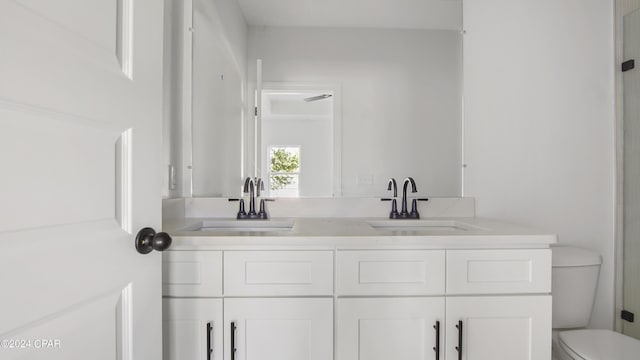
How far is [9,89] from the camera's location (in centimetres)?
48

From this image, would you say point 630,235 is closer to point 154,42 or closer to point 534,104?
point 534,104

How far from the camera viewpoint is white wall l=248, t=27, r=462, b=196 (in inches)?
65.8

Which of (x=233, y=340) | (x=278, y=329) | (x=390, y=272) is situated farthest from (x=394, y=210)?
(x=233, y=340)

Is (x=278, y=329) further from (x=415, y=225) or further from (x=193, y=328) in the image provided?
(x=415, y=225)

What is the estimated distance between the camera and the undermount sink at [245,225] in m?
1.49

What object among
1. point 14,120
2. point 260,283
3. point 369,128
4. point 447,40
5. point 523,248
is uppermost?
point 447,40

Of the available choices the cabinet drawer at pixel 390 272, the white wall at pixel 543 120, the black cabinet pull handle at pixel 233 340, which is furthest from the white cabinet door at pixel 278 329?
the white wall at pixel 543 120

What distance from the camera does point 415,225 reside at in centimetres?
156

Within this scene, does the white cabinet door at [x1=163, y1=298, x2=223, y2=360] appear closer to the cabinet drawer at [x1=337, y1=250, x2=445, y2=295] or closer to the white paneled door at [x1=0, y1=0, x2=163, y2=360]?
the white paneled door at [x1=0, y1=0, x2=163, y2=360]

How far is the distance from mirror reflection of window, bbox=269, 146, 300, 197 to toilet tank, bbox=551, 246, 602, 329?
4.16ft

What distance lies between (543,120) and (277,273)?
1.62 m

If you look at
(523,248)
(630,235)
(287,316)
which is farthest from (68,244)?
(630,235)

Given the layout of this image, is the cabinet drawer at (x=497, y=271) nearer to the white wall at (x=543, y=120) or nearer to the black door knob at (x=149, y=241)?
the white wall at (x=543, y=120)

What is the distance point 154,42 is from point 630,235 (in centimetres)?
232
